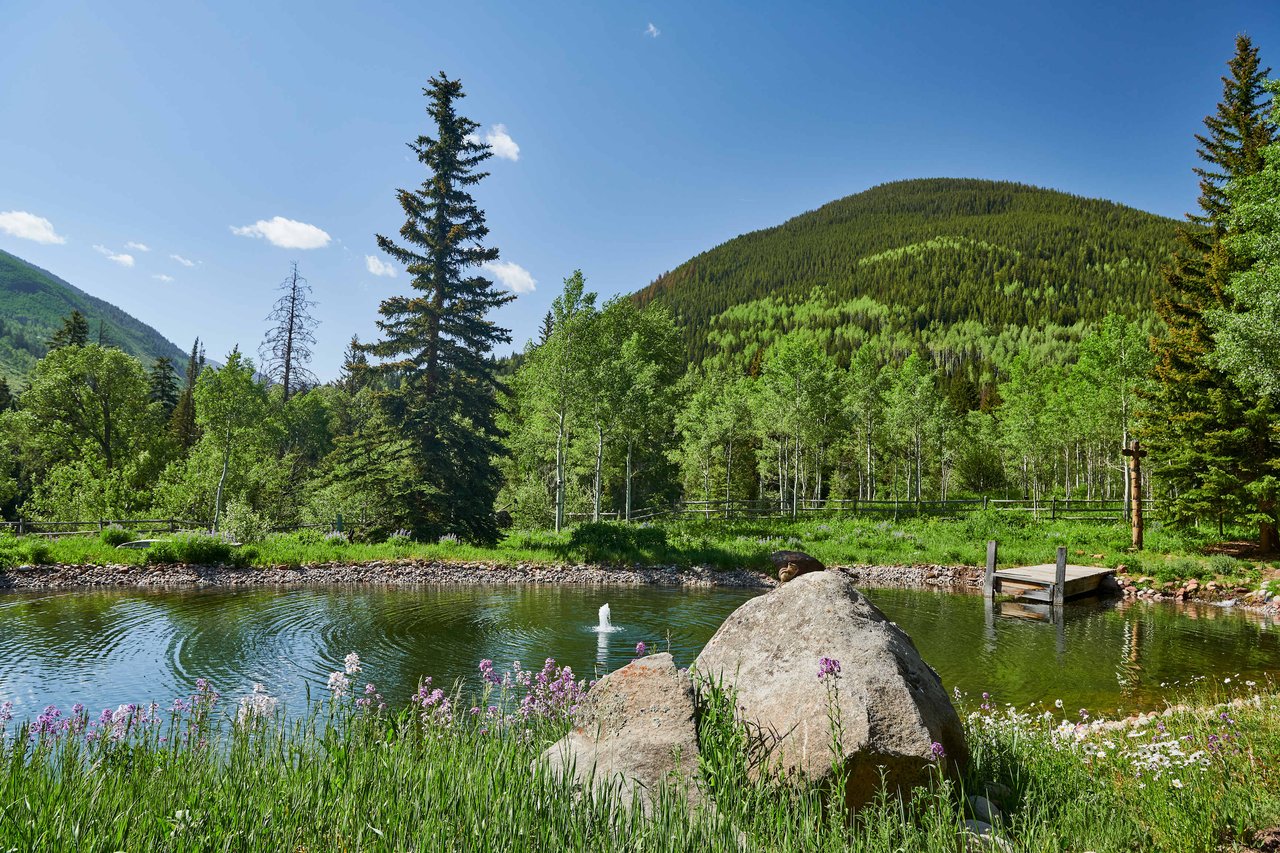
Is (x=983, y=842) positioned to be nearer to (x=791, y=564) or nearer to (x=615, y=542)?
(x=791, y=564)

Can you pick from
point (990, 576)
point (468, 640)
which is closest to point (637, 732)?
point (468, 640)

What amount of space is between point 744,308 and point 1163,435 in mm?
135285

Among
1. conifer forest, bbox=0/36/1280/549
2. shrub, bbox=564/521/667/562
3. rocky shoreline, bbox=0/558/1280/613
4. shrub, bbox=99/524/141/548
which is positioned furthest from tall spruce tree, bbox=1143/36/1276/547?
shrub, bbox=99/524/141/548

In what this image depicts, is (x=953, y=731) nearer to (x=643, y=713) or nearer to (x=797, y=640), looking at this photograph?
(x=797, y=640)

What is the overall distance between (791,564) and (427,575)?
42.3 feet

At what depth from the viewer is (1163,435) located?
25672 millimetres

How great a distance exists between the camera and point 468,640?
45.9 ft

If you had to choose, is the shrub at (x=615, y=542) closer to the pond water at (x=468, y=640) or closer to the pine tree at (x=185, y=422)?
the pond water at (x=468, y=640)

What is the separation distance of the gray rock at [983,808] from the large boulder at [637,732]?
1955 millimetres

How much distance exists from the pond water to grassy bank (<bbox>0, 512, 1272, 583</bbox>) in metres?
3.37

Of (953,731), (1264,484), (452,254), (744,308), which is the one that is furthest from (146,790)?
(744,308)

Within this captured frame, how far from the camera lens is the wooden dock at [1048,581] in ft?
65.7

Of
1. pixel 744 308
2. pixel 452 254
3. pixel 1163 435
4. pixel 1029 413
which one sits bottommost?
pixel 1163 435

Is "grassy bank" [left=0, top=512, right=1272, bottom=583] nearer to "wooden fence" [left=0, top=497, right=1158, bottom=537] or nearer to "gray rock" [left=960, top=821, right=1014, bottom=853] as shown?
"wooden fence" [left=0, top=497, right=1158, bottom=537]
